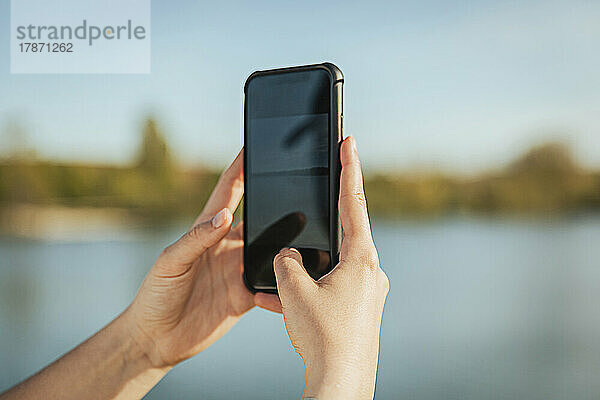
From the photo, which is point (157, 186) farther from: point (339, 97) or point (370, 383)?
point (370, 383)

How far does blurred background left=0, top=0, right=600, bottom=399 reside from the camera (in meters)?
1.33

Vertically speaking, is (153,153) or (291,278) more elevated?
(153,153)

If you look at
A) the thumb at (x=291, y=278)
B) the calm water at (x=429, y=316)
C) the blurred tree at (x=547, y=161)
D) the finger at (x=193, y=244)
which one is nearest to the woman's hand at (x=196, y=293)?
the finger at (x=193, y=244)

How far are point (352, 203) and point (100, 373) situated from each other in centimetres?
33

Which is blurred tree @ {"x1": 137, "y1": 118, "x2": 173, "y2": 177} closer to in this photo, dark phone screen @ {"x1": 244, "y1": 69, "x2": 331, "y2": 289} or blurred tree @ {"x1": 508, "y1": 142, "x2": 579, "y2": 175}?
blurred tree @ {"x1": 508, "y1": 142, "x2": 579, "y2": 175}

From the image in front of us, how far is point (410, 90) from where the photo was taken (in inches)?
59.6

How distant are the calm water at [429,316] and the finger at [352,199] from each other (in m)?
0.90

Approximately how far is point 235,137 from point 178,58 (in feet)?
1.01

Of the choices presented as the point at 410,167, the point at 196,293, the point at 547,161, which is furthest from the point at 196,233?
the point at 547,161

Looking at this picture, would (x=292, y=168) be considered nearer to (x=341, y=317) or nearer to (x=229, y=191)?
(x=229, y=191)

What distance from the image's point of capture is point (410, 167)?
1612mm

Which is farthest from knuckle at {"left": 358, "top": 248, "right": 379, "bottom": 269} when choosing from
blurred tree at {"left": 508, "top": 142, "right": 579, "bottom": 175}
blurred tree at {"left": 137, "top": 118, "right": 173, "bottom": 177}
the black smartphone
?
blurred tree at {"left": 137, "top": 118, "right": 173, "bottom": 177}

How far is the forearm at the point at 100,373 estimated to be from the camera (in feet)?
1.67

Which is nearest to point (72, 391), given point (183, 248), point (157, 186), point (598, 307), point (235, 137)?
point (183, 248)
